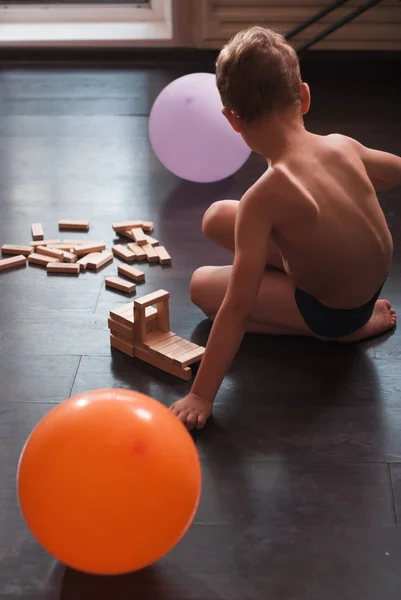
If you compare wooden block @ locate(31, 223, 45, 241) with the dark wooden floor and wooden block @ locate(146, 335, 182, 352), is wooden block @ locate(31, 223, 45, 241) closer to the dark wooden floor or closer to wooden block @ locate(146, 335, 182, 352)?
the dark wooden floor

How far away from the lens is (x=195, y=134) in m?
2.43

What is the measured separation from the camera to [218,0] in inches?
140

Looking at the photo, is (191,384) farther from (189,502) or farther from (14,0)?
(14,0)

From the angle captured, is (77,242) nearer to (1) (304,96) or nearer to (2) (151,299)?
(2) (151,299)

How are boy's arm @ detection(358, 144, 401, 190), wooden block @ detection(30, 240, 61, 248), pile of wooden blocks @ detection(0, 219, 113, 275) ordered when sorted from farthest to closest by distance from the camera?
1. wooden block @ detection(30, 240, 61, 248)
2. pile of wooden blocks @ detection(0, 219, 113, 275)
3. boy's arm @ detection(358, 144, 401, 190)

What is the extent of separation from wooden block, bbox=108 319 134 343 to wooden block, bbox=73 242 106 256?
442 mm

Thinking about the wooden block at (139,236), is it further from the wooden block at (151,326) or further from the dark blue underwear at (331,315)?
the dark blue underwear at (331,315)

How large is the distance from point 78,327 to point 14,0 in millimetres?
2527

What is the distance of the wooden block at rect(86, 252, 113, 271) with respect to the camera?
2.15m

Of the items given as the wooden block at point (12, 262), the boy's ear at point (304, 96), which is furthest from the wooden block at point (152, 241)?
the boy's ear at point (304, 96)

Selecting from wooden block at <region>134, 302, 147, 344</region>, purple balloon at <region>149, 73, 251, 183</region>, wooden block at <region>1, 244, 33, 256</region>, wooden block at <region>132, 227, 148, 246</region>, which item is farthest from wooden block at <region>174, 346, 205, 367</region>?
purple balloon at <region>149, 73, 251, 183</region>

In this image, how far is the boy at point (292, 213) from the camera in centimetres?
146

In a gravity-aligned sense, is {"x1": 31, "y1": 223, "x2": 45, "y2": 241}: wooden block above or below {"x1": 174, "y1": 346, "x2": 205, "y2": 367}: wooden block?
below

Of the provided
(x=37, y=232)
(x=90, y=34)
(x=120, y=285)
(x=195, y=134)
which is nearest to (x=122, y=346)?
(x=120, y=285)
